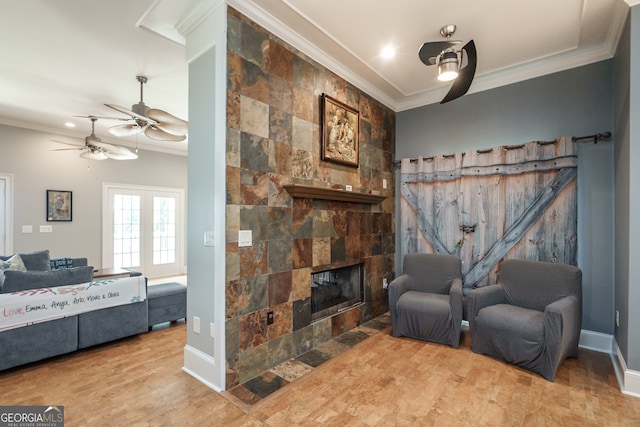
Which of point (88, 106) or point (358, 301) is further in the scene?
point (88, 106)

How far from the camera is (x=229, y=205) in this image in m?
2.30

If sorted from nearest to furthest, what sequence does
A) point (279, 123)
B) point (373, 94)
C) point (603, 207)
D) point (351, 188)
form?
point (279, 123) → point (603, 207) → point (351, 188) → point (373, 94)

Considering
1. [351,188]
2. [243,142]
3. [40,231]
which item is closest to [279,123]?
[243,142]

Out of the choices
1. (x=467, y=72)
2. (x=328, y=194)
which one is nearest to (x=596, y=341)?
(x=467, y=72)

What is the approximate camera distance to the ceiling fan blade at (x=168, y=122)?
3.19m

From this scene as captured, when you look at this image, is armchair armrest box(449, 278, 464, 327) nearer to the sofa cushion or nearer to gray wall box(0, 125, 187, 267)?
the sofa cushion

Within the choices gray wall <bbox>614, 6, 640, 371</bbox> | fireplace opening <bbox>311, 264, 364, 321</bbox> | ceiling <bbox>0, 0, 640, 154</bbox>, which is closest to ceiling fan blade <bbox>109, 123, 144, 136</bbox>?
ceiling <bbox>0, 0, 640, 154</bbox>

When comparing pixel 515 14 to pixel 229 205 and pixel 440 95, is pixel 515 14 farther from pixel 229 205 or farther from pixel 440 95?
pixel 229 205

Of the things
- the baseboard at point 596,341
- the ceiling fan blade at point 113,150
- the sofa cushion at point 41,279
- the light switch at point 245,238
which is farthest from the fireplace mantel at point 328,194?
the ceiling fan blade at point 113,150

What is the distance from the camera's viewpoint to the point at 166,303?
3633 mm

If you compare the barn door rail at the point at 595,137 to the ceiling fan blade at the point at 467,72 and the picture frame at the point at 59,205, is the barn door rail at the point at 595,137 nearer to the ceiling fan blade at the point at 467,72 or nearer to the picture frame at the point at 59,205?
the ceiling fan blade at the point at 467,72

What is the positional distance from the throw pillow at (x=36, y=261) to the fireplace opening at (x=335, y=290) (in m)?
3.91

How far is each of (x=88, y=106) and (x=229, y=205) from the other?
386cm

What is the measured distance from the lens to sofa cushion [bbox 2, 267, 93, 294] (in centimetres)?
265
